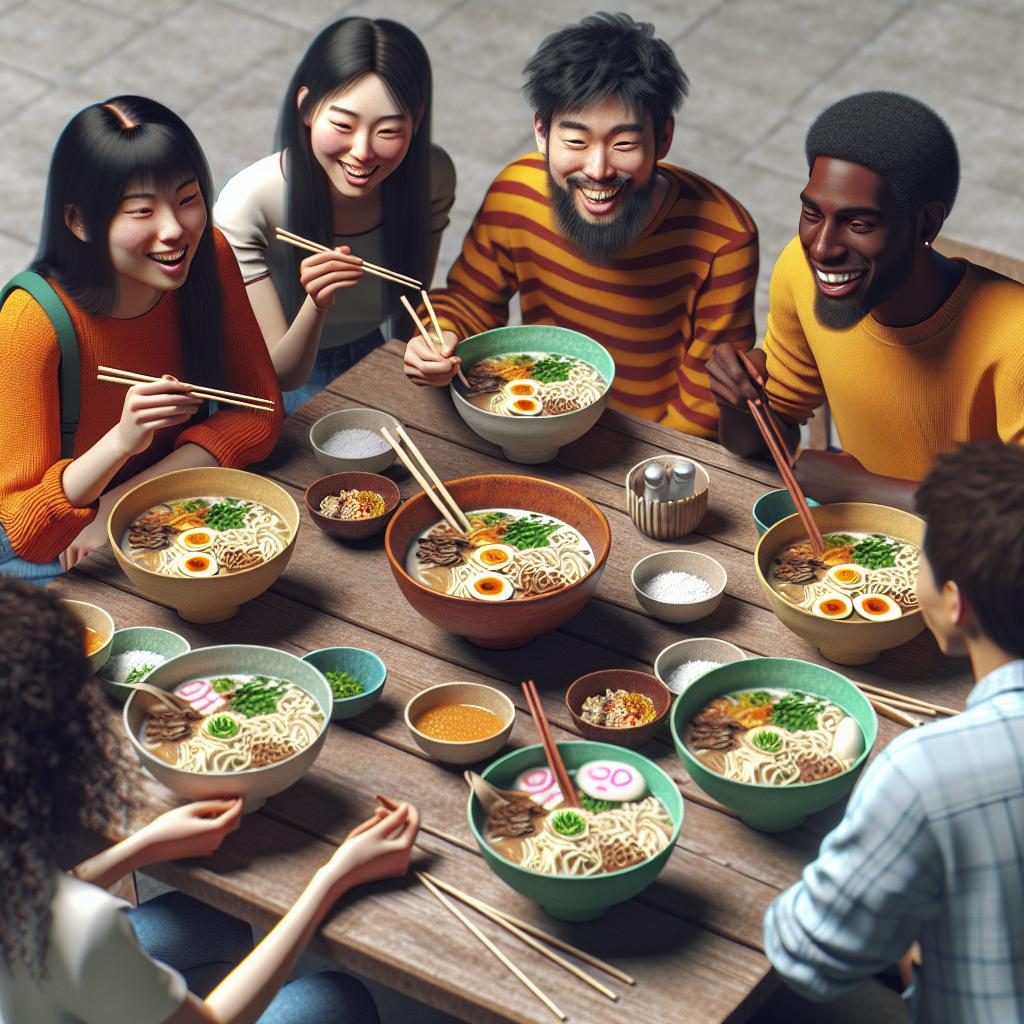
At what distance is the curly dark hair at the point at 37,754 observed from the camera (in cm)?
215

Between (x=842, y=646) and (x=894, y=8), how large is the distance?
5.61 meters

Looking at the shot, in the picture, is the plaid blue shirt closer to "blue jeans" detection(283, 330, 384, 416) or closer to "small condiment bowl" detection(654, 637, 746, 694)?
"small condiment bowl" detection(654, 637, 746, 694)

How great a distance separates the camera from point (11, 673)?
215 centimetres

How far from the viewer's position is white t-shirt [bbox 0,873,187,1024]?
221 cm

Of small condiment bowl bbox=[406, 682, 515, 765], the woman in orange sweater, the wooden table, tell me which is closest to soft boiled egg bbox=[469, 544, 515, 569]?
the wooden table

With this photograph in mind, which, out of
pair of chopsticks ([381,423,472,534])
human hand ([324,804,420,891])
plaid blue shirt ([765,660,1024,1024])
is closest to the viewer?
plaid blue shirt ([765,660,1024,1024])

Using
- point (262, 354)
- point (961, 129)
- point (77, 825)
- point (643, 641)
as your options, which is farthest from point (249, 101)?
point (77, 825)

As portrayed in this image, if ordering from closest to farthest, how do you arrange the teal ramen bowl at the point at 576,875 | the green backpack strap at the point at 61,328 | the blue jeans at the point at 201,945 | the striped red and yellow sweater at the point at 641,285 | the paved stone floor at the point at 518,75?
the teal ramen bowl at the point at 576,875 → the blue jeans at the point at 201,945 → the green backpack strap at the point at 61,328 → the striped red and yellow sweater at the point at 641,285 → the paved stone floor at the point at 518,75

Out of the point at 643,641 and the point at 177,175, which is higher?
the point at 177,175

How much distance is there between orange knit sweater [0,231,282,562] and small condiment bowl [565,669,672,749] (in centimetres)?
98

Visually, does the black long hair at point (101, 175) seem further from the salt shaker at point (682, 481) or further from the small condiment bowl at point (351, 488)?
the salt shaker at point (682, 481)

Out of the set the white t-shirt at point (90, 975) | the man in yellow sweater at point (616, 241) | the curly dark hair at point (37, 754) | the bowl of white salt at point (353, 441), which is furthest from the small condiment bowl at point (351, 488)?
the white t-shirt at point (90, 975)

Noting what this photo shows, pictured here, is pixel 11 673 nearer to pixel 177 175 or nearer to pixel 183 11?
pixel 177 175

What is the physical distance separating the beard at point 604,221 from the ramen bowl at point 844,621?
A: 0.93 meters
